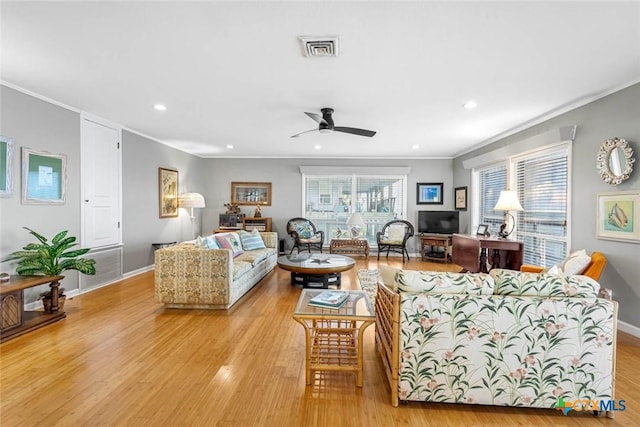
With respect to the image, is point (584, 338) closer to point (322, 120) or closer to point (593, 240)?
point (593, 240)

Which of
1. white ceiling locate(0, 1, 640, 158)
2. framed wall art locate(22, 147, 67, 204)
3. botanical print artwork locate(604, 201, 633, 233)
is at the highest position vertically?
white ceiling locate(0, 1, 640, 158)

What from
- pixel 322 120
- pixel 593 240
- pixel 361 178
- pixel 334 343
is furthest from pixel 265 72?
pixel 361 178

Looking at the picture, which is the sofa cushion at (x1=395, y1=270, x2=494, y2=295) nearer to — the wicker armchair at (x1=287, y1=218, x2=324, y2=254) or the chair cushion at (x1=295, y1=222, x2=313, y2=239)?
the wicker armchair at (x1=287, y1=218, x2=324, y2=254)

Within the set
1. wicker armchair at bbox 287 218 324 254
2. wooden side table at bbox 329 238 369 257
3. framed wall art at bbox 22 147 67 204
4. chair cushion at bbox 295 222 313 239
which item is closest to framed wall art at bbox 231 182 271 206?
wicker armchair at bbox 287 218 324 254

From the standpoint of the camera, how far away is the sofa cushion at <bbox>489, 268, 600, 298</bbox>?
70.3 inches

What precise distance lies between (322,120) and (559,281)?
Result: 2.92 meters

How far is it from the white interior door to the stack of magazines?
12.1ft

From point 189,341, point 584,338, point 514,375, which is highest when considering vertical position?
point 584,338

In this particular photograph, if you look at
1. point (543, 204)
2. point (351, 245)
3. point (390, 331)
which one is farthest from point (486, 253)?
point (390, 331)

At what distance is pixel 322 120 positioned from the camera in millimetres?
3822

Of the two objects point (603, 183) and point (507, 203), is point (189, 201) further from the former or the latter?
point (603, 183)

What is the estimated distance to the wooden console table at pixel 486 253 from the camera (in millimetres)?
4266

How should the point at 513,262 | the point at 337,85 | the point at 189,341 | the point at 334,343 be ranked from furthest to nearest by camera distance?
the point at 513,262, the point at 337,85, the point at 189,341, the point at 334,343

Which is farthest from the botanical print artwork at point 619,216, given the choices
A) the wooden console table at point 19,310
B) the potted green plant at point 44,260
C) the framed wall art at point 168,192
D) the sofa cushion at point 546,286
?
the framed wall art at point 168,192
